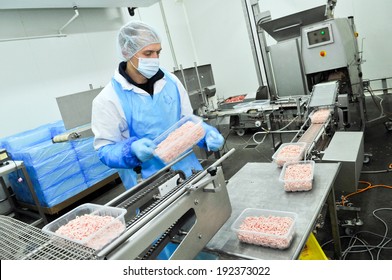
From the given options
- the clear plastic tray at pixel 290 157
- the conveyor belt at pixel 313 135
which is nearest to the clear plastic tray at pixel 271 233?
the clear plastic tray at pixel 290 157

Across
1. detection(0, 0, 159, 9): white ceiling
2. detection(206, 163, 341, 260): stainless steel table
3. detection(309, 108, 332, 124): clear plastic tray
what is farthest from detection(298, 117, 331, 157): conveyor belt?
detection(0, 0, 159, 9): white ceiling

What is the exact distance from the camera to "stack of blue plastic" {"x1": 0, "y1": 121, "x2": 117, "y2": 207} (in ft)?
10.3

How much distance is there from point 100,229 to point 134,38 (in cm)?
103

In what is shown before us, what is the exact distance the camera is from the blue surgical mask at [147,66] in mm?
1408

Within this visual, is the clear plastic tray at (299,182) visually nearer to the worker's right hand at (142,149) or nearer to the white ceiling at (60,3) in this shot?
the worker's right hand at (142,149)

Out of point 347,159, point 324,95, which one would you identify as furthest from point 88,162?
point 347,159

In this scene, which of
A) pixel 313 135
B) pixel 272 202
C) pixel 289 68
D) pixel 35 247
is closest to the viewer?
pixel 35 247

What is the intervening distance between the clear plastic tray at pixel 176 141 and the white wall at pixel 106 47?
10.4ft

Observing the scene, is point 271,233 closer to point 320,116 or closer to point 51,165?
point 320,116

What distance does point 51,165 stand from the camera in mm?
3201

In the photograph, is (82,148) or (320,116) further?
(82,148)

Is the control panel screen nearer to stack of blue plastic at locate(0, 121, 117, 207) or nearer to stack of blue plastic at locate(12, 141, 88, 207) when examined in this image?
stack of blue plastic at locate(0, 121, 117, 207)

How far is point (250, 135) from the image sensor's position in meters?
4.89

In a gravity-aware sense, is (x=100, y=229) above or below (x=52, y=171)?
above
